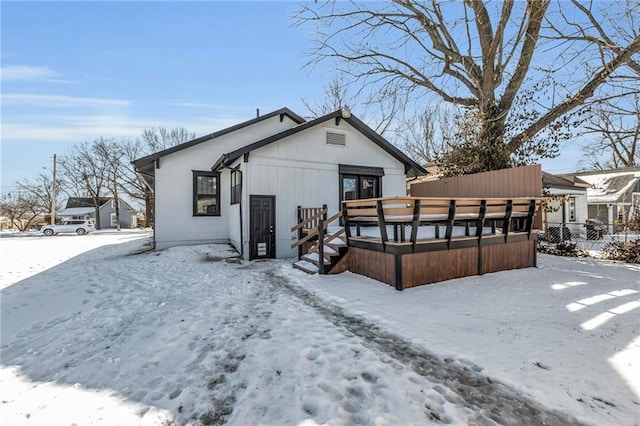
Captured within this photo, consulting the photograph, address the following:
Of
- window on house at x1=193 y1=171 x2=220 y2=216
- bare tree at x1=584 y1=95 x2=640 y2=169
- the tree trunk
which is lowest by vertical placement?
window on house at x1=193 y1=171 x2=220 y2=216

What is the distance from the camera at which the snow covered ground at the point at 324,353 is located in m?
2.16

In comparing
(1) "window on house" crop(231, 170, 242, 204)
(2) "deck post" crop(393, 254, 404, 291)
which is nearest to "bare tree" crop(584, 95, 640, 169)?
(2) "deck post" crop(393, 254, 404, 291)

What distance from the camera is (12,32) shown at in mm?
6602

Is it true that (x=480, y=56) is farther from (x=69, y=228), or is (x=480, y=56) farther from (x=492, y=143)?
(x=69, y=228)

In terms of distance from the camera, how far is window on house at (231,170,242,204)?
30.3 feet

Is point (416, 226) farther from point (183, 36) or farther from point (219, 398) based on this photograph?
point (183, 36)

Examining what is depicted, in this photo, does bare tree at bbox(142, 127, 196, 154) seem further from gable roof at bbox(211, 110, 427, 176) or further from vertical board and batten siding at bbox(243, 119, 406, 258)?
vertical board and batten siding at bbox(243, 119, 406, 258)

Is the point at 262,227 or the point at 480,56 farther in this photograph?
the point at 480,56

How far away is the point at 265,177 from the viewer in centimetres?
885

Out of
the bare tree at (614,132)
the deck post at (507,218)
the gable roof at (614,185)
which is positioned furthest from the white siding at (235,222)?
the gable roof at (614,185)

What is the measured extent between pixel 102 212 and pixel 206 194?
44.2 m

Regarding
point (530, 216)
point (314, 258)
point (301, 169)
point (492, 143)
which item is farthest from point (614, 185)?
point (314, 258)

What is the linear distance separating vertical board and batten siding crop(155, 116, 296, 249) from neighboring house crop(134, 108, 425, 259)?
0.11 feet

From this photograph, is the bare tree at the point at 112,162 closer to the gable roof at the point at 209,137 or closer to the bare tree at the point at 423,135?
the gable roof at the point at 209,137
